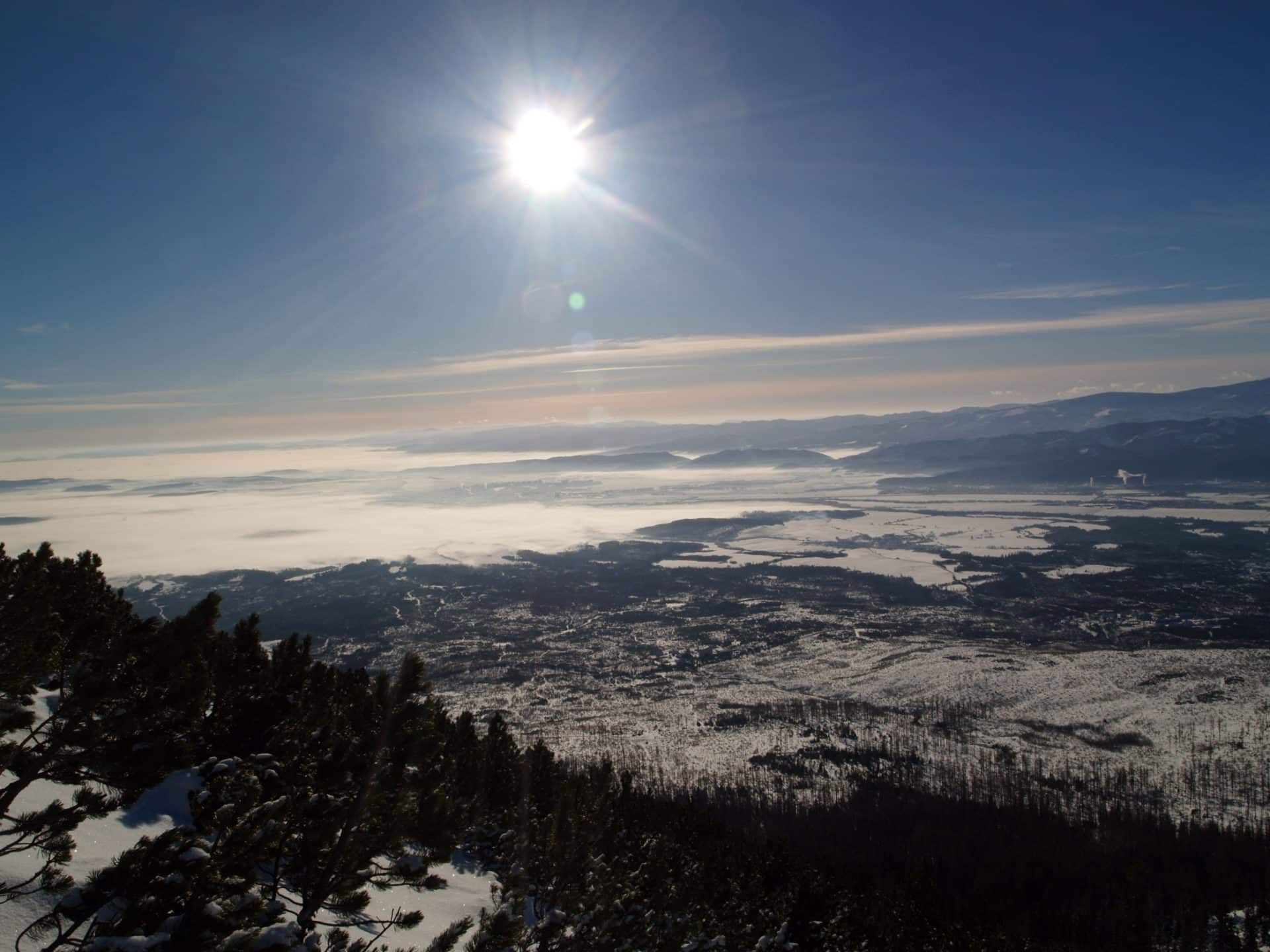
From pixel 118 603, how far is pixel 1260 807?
117209 millimetres

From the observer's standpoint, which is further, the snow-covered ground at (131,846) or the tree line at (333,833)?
the snow-covered ground at (131,846)

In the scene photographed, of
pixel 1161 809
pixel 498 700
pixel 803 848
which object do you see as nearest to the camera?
pixel 803 848

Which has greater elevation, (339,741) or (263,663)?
(339,741)

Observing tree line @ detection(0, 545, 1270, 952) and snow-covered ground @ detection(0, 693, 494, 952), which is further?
snow-covered ground @ detection(0, 693, 494, 952)

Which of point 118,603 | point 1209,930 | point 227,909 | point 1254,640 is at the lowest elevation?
point 1254,640

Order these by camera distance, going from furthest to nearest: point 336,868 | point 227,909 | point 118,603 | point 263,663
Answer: point 263,663, point 118,603, point 336,868, point 227,909

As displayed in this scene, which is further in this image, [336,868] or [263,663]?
[263,663]

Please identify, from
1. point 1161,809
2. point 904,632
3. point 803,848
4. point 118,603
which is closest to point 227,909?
point 118,603

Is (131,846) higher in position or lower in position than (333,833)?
lower

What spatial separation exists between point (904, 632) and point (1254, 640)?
246 feet

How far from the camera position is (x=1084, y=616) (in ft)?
623

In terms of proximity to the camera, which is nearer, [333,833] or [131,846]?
[333,833]

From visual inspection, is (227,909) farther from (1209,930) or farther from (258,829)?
(1209,930)

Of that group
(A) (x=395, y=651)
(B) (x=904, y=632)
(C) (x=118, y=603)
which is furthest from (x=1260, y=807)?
(A) (x=395, y=651)
